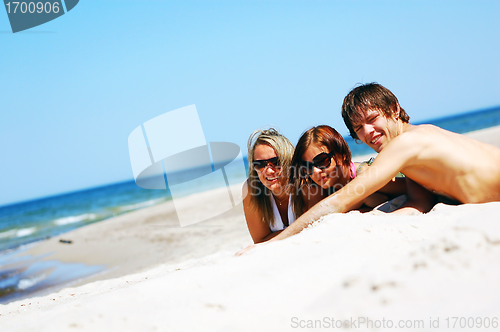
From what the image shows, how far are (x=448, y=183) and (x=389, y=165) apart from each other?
0.58 metres

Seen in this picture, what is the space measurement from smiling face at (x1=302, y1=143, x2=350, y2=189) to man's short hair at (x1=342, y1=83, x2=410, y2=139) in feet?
1.56

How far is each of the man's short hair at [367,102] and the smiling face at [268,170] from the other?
33.2 inches

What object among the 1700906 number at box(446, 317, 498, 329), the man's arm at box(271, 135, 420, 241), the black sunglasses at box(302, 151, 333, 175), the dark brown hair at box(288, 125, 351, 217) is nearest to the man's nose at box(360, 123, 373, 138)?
the dark brown hair at box(288, 125, 351, 217)

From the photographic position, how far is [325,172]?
316 cm

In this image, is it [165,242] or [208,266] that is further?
[165,242]

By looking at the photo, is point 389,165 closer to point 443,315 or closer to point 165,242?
point 443,315

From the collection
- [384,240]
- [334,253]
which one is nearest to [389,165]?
[384,240]

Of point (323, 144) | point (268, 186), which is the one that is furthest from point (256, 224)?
point (323, 144)

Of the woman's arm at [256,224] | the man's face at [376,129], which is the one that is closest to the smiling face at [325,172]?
the man's face at [376,129]

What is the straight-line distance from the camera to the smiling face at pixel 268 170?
3.52 meters

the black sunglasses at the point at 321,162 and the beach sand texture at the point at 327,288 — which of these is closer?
the beach sand texture at the point at 327,288

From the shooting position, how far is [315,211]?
2.56 meters

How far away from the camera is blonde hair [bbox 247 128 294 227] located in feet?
11.6

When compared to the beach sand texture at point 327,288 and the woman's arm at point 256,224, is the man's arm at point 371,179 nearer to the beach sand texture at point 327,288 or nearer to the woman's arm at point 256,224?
the beach sand texture at point 327,288
